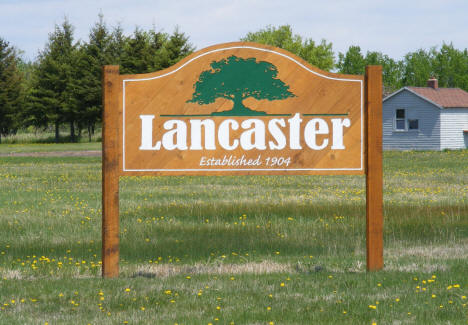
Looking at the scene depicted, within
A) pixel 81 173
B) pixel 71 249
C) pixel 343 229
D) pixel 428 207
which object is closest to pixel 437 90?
pixel 81 173

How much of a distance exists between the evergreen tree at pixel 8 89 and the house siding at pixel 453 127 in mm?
44939

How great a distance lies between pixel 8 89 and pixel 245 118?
65959 millimetres

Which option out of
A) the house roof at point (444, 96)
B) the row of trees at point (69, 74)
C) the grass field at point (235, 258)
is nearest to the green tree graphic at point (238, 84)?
the grass field at point (235, 258)

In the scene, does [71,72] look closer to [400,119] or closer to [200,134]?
[400,119]

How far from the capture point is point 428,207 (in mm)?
15508

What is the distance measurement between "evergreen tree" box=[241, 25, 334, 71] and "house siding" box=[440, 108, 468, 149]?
49896 mm

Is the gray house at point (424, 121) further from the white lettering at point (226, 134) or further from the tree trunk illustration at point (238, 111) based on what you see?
the white lettering at point (226, 134)

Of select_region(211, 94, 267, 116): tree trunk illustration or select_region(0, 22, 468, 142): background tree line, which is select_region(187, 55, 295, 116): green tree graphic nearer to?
select_region(211, 94, 267, 116): tree trunk illustration

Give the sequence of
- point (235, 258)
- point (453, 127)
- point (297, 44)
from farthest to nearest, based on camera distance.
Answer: point (297, 44) → point (453, 127) → point (235, 258)

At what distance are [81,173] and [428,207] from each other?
16.5 m

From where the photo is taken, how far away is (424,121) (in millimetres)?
50188

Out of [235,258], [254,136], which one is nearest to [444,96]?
[235,258]

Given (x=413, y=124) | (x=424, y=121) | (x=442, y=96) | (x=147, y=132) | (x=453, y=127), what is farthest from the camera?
(x=442, y=96)

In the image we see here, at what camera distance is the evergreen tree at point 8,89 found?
68500 millimetres
